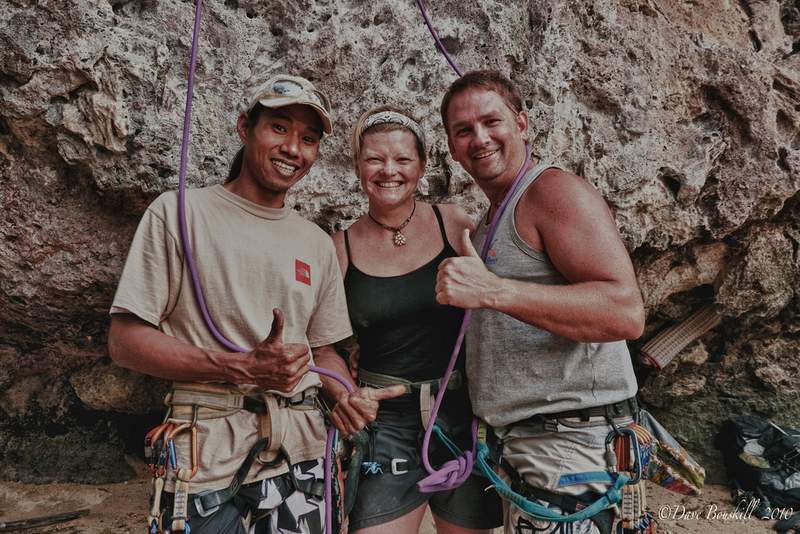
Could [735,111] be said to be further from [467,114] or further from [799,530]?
[799,530]

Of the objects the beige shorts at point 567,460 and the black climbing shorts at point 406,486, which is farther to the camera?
the black climbing shorts at point 406,486

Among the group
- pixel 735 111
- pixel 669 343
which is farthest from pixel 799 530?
pixel 735 111

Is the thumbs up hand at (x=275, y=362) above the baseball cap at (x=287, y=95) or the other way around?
the other way around

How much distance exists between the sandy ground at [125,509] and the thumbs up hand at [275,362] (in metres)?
2.39

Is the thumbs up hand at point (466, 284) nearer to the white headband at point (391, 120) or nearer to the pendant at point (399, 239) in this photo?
the pendant at point (399, 239)

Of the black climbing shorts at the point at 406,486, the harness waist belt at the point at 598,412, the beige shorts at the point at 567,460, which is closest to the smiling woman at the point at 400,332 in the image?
the black climbing shorts at the point at 406,486

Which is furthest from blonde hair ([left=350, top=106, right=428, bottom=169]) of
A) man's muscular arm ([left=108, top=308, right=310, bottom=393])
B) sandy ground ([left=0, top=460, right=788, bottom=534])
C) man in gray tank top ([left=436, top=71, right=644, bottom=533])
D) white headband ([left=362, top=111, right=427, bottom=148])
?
sandy ground ([left=0, top=460, right=788, bottom=534])

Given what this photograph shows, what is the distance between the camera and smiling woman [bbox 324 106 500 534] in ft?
7.39

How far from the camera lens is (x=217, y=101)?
2.91 m

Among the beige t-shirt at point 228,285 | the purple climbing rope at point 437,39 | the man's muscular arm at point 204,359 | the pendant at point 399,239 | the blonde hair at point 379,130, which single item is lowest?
the man's muscular arm at point 204,359

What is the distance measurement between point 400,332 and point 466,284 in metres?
0.66

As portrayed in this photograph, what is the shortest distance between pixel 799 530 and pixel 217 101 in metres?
4.81

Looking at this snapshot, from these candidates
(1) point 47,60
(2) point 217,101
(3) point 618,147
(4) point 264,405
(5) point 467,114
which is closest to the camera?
(4) point 264,405

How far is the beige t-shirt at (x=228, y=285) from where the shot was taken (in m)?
1.79
